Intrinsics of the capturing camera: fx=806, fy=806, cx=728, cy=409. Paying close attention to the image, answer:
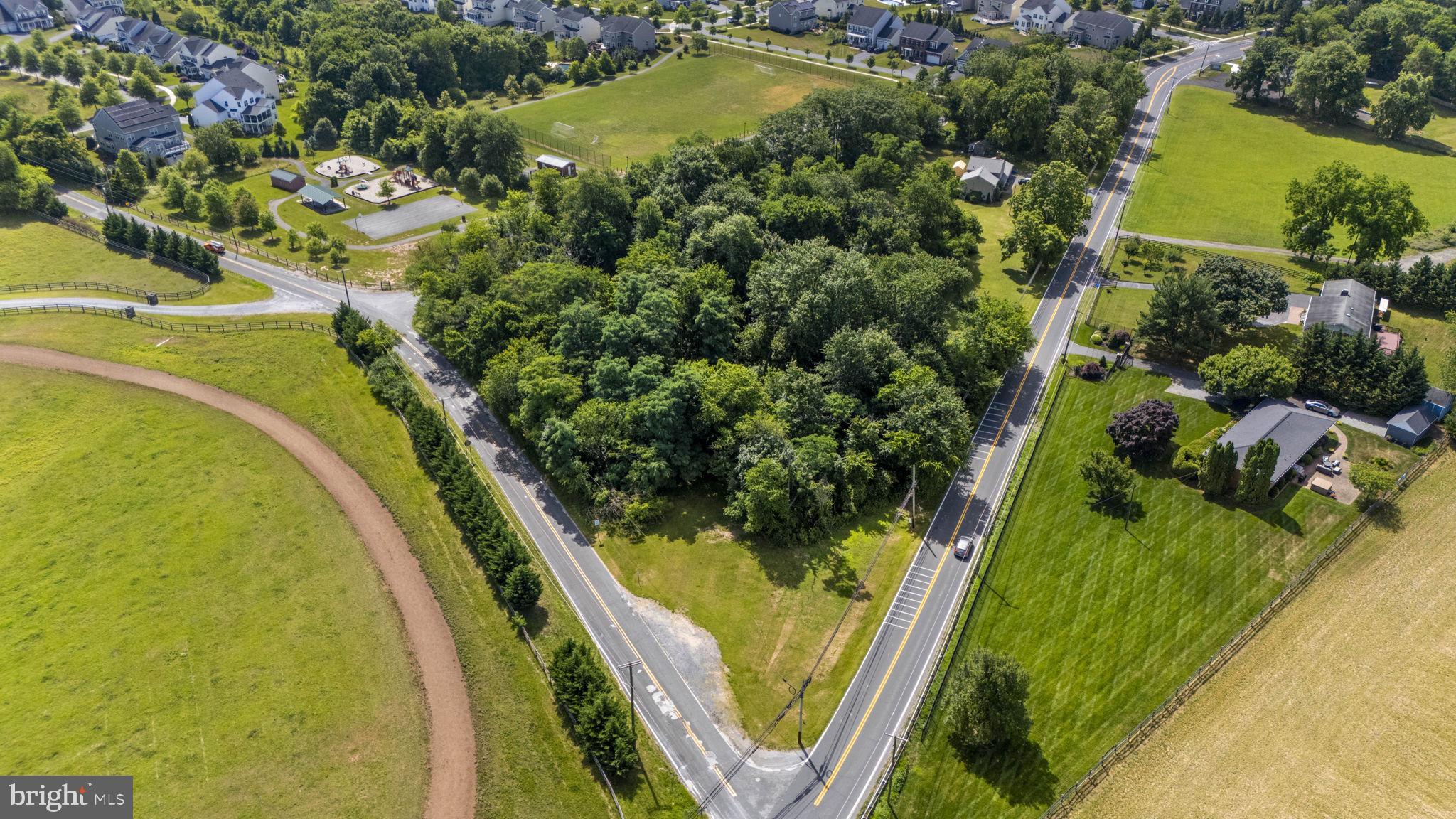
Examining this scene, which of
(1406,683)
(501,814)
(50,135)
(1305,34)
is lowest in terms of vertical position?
(501,814)

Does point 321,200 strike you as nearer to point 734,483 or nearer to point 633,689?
point 734,483

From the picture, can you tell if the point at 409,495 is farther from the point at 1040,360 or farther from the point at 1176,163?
the point at 1176,163

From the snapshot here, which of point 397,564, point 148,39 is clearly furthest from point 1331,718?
point 148,39

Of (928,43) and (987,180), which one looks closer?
(987,180)

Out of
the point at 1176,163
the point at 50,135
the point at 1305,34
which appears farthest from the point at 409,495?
the point at 1305,34

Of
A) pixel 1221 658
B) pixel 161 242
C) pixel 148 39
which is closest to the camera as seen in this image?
pixel 1221 658
